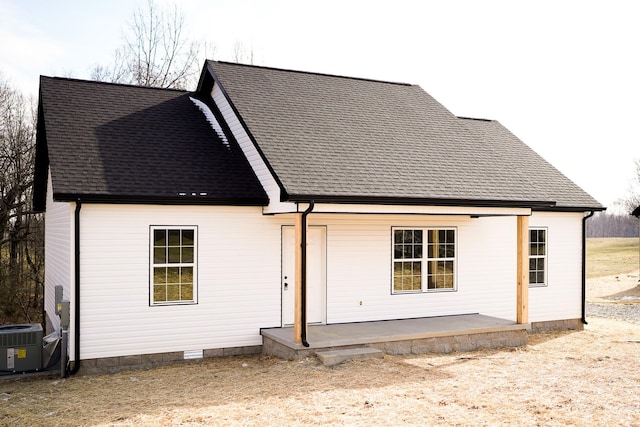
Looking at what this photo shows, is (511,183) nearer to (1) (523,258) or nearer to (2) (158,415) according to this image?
(1) (523,258)

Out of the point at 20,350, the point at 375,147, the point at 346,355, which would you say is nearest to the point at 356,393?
the point at 346,355

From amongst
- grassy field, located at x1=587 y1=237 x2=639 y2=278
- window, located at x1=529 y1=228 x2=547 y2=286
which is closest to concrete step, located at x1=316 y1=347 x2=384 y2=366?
window, located at x1=529 y1=228 x2=547 y2=286

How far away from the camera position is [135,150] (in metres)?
12.1

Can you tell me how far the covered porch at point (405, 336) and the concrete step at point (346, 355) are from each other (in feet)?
0.56

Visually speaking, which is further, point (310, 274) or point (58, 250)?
point (58, 250)

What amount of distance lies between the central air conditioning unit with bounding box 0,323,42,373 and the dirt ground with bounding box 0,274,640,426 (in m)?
0.32

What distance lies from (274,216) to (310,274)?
4.67 feet

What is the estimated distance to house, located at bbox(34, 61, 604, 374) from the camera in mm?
10781

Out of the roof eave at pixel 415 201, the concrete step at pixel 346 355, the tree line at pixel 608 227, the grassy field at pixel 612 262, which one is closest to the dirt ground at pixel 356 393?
the concrete step at pixel 346 355

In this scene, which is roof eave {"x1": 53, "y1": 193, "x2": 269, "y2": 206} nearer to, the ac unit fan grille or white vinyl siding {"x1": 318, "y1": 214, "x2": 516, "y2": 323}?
white vinyl siding {"x1": 318, "y1": 214, "x2": 516, "y2": 323}

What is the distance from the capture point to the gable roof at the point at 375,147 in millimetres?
11516

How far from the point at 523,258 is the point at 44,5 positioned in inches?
575

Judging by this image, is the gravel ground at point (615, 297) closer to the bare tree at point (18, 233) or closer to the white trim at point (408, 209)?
the white trim at point (408, 209)

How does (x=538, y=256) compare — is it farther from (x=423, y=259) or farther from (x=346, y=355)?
(x=346, y=355)
